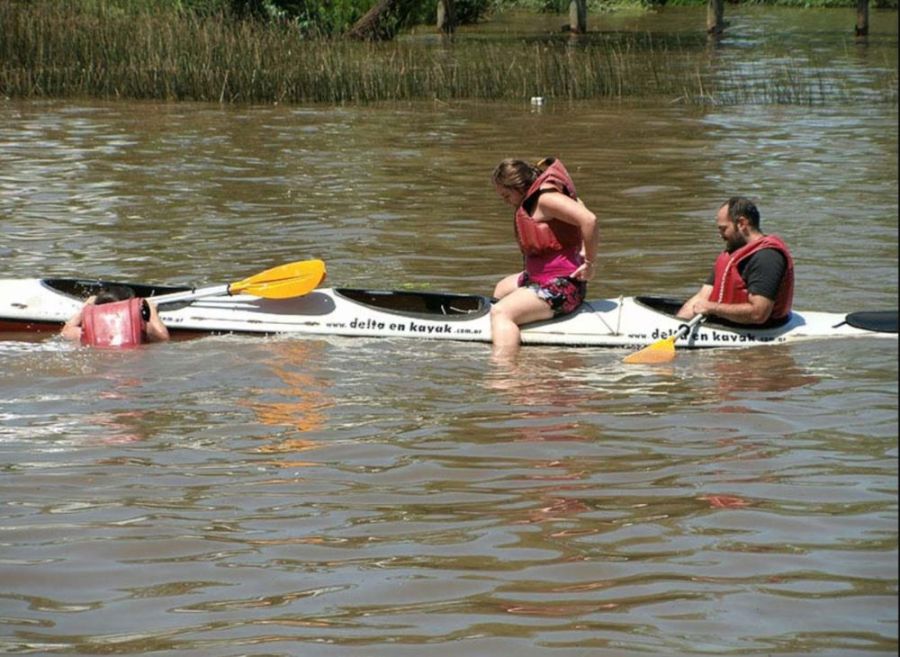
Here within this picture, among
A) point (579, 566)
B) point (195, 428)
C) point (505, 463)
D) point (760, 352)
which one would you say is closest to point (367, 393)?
point (195, 428)

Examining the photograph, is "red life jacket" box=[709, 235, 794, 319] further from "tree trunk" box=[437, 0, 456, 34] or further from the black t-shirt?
"tree trunk" box=[437, 0, 456, 34]

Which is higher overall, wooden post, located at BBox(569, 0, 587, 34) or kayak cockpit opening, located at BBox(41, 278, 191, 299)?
wooden post, located at BBox(569, 0, 587, 34)

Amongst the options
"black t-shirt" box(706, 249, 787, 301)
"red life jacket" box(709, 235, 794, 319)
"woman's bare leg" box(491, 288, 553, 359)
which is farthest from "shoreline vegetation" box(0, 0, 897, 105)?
"woman's bare leg" box(491, 288, 553, 359)

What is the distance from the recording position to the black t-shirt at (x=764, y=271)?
765 centimetres

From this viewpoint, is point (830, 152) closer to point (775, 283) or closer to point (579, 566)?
point (775, 283)

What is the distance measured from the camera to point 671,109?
65.0 ft

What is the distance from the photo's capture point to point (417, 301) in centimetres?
856

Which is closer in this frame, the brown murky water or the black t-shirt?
the brown murky water

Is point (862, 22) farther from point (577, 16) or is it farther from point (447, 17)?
point (447, 17)

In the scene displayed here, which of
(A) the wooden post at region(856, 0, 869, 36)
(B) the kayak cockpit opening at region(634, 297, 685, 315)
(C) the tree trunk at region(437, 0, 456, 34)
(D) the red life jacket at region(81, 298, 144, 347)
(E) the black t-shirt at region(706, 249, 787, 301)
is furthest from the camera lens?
(C) the tree trunk at region(437, 0, 456, 34)

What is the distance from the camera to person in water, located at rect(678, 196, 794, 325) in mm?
7676

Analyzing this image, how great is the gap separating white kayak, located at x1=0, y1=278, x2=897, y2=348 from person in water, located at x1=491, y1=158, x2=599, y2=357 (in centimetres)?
10

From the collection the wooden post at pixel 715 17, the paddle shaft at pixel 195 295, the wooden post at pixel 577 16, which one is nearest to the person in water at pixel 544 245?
the paddle shaft at pixel 195 295

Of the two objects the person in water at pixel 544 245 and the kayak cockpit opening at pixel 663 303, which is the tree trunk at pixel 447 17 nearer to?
the kayak cockpit opening at pixel 663 303
